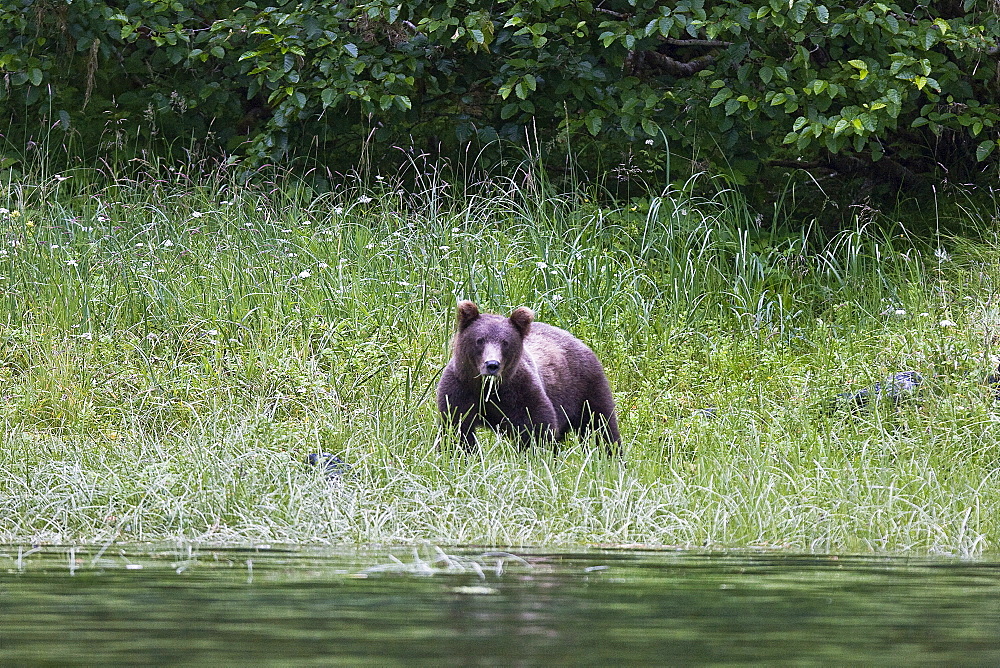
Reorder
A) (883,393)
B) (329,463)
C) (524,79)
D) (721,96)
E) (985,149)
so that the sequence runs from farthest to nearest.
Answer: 1. (524,79)
2. (721,96)
3. (985,149)
4. (883,393)
5. (329,463)

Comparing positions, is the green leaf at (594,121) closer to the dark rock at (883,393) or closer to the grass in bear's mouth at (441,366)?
the grass in bear's mouth at (441,366)

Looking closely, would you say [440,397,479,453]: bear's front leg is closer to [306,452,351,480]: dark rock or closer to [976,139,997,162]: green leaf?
[306,452,351,480]: dark rock

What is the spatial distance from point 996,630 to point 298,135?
9.75m

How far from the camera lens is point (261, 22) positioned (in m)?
11.2

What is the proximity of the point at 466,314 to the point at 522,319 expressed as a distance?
30 centimetres

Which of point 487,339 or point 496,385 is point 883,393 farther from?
point 487,339

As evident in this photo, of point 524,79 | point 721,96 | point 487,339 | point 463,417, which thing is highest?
point 524,79

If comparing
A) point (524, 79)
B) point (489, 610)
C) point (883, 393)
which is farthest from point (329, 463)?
point (524, 79)

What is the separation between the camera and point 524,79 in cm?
1089

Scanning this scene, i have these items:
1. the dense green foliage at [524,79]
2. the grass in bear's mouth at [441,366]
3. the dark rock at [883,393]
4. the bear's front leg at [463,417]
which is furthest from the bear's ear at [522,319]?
the dense green foliage at [524,79]

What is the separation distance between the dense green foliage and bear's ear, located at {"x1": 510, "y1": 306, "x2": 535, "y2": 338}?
387 cm

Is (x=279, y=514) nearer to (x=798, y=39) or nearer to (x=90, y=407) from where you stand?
(x=90, y=407)

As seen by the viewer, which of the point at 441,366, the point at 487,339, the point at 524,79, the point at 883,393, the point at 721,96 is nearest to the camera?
the point at 487,339

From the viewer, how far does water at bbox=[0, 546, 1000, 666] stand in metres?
2.59
